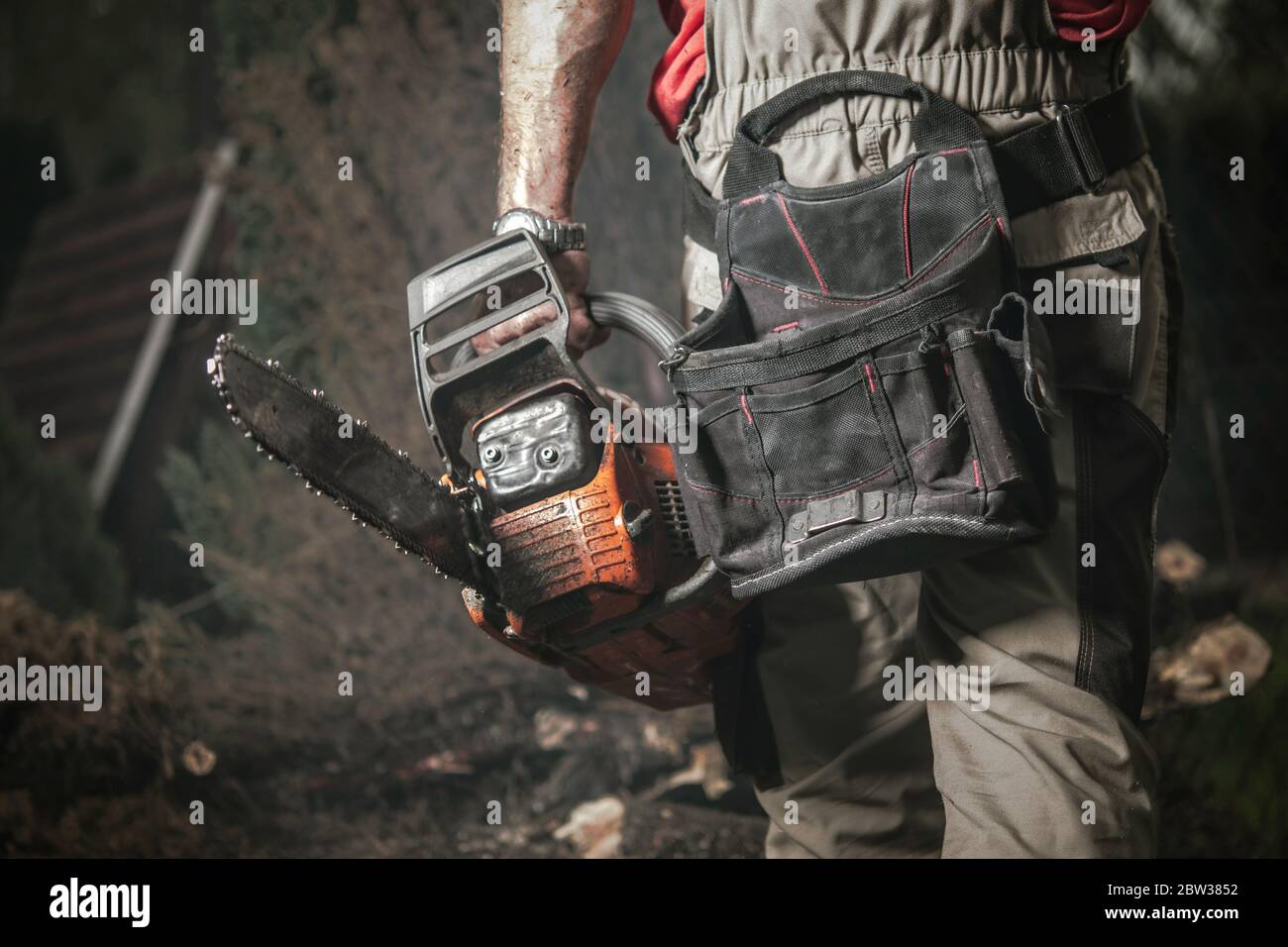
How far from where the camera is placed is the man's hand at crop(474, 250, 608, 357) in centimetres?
158

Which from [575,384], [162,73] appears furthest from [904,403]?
[162,73]

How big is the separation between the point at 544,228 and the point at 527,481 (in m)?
0.33

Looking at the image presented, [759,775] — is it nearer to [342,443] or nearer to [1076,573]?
[1076,573]

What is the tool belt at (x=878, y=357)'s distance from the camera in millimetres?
1243

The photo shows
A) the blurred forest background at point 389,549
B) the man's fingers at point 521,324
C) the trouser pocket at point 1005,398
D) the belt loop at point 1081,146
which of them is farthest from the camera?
the blurred forest background at point 389,549

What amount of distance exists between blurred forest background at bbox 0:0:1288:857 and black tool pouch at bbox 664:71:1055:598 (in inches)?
63.6

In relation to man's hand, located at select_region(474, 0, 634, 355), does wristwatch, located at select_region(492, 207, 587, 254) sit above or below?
below

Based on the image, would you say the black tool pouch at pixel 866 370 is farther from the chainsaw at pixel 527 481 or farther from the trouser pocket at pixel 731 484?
the chainsaw at pixel 527 481

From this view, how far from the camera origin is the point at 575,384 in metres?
1.55

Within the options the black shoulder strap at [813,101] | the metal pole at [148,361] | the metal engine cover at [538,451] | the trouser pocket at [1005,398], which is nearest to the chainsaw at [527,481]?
the metal engine cover at [538,451]

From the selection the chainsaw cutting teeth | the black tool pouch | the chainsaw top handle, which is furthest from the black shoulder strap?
the chainsaw cutting teeth

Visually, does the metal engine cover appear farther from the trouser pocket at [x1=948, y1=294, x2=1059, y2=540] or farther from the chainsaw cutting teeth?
the trouser pocket at [x1=948, y1=294, x2=1059, y2=540]

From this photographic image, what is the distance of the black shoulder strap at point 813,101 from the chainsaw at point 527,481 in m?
0.23

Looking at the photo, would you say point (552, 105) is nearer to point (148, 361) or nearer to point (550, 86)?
point (550, 86)
